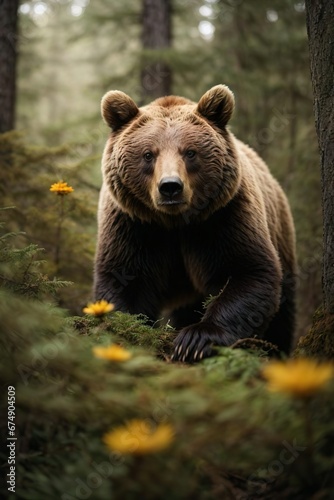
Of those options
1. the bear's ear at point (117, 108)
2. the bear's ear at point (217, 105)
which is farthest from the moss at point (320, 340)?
the bear's ear at point (117, 108)

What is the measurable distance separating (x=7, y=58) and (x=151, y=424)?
6.79m

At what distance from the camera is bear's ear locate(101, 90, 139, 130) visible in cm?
479

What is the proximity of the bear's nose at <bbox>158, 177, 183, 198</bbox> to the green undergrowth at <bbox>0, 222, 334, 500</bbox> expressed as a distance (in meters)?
1.78

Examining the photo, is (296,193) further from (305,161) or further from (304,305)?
(304,305)

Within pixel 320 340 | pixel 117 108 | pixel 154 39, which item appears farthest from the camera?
pixel 154 39

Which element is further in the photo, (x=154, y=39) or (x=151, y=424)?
(x=154, y=39)

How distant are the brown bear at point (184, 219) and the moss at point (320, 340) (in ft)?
2.35

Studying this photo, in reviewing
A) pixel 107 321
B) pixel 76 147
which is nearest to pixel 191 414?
pixel 107 321

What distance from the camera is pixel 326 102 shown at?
348 centimetres

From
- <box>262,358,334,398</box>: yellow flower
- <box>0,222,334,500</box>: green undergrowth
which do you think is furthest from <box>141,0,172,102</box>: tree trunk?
<box>262,358,334,398</box>: yellow flower

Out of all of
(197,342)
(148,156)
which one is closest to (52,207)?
(148,156)

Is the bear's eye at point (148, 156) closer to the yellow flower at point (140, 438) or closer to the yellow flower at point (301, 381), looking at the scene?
the yellow flower at point (140, 438)

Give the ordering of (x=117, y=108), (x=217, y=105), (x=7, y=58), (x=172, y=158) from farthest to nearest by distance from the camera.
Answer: (x=7, y=58), (x=117, y=108), (x=217, y=105), (x=172, y=158)

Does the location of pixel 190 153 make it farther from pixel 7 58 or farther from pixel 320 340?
pixel 7 58
